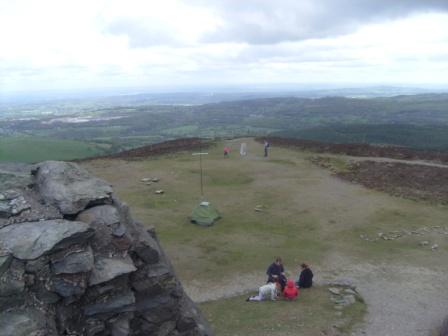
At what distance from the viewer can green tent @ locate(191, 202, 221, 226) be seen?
30.8 metres

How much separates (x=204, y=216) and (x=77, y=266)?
19.7 m

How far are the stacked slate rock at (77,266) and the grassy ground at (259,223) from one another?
16.7ft

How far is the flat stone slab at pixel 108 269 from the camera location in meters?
11.8

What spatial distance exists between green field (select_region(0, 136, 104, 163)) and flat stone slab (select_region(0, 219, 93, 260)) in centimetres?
9592

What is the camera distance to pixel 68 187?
14.0 m

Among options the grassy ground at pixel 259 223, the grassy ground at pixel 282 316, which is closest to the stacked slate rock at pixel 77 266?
the grassy ground at pixel 282 316

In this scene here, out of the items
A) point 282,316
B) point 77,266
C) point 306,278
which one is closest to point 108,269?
point 77,266

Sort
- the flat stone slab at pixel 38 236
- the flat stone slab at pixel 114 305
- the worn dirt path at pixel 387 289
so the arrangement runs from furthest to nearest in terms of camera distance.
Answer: the worn dirt path at pixel 387 289
the flat stone slab at pixel 114 305
the flat stone slab at pixel 38 236

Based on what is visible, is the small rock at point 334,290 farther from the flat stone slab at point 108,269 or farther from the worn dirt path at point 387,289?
the flat stone slab at point 108,269

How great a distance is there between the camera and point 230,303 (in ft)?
66.1

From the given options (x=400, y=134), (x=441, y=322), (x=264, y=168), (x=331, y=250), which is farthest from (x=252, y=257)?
(x=400, y=134)

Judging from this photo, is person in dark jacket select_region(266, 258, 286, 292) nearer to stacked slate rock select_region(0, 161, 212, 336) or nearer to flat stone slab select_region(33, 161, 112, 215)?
stacked slate rock select_region(0, 161, 212, 336)

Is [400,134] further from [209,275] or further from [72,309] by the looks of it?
[72,309]

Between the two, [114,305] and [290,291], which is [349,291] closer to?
[290,291]
